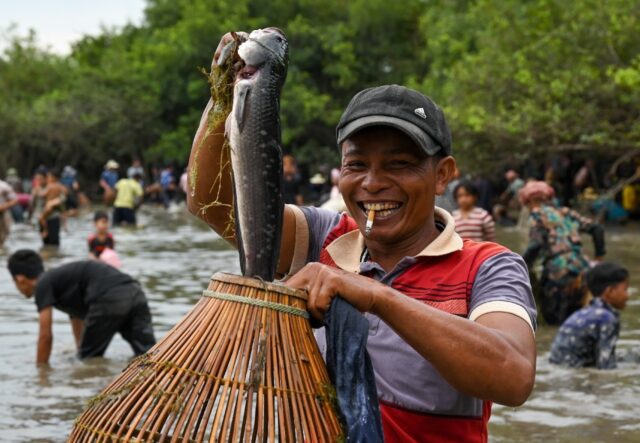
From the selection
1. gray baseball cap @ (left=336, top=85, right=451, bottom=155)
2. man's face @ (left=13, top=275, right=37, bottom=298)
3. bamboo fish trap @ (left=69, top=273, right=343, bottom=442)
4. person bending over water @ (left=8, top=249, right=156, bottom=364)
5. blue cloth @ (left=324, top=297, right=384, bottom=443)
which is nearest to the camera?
bamboo fish trap @ (left=69, top=273, right=343, bottom=442)

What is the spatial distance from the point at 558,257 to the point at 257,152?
855 cm

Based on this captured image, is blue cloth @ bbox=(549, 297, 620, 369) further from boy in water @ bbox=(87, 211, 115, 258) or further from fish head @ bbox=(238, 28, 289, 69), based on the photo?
fish head @ bbox=(238, 28, 289, 69)

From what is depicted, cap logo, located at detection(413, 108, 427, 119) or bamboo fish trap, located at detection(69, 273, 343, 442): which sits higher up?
cap logo, located at detection(413, 108, 427, 119)

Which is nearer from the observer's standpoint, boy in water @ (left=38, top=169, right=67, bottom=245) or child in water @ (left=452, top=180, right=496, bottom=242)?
child in water @ (left=452, top=180, right=496, bottom=242)

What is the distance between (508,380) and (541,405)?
548 cm

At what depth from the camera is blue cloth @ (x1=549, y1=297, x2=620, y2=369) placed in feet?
27.7

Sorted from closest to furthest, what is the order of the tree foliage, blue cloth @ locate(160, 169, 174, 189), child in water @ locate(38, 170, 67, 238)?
→ child in water @ locate(38, 170, 67, 238) < the tree foliage < blue cloth @ locate(160, 169, 174, 189)

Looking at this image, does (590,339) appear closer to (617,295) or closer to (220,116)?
(617,295)

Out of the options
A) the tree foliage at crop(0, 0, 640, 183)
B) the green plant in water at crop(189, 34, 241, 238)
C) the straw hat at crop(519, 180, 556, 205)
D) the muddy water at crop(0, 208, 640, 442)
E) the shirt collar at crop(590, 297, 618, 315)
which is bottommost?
the muddy water at crop(0, 208, 640, 442)

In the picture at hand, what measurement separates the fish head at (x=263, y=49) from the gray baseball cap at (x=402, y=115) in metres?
0.20

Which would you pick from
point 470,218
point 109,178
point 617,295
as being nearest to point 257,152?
point 617,295

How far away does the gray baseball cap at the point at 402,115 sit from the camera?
2.46 meters

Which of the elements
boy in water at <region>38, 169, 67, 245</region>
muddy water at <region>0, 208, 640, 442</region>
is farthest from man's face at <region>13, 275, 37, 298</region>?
boy in water at <region>38, 169, 67, 245</region>

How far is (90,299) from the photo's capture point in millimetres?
9086
